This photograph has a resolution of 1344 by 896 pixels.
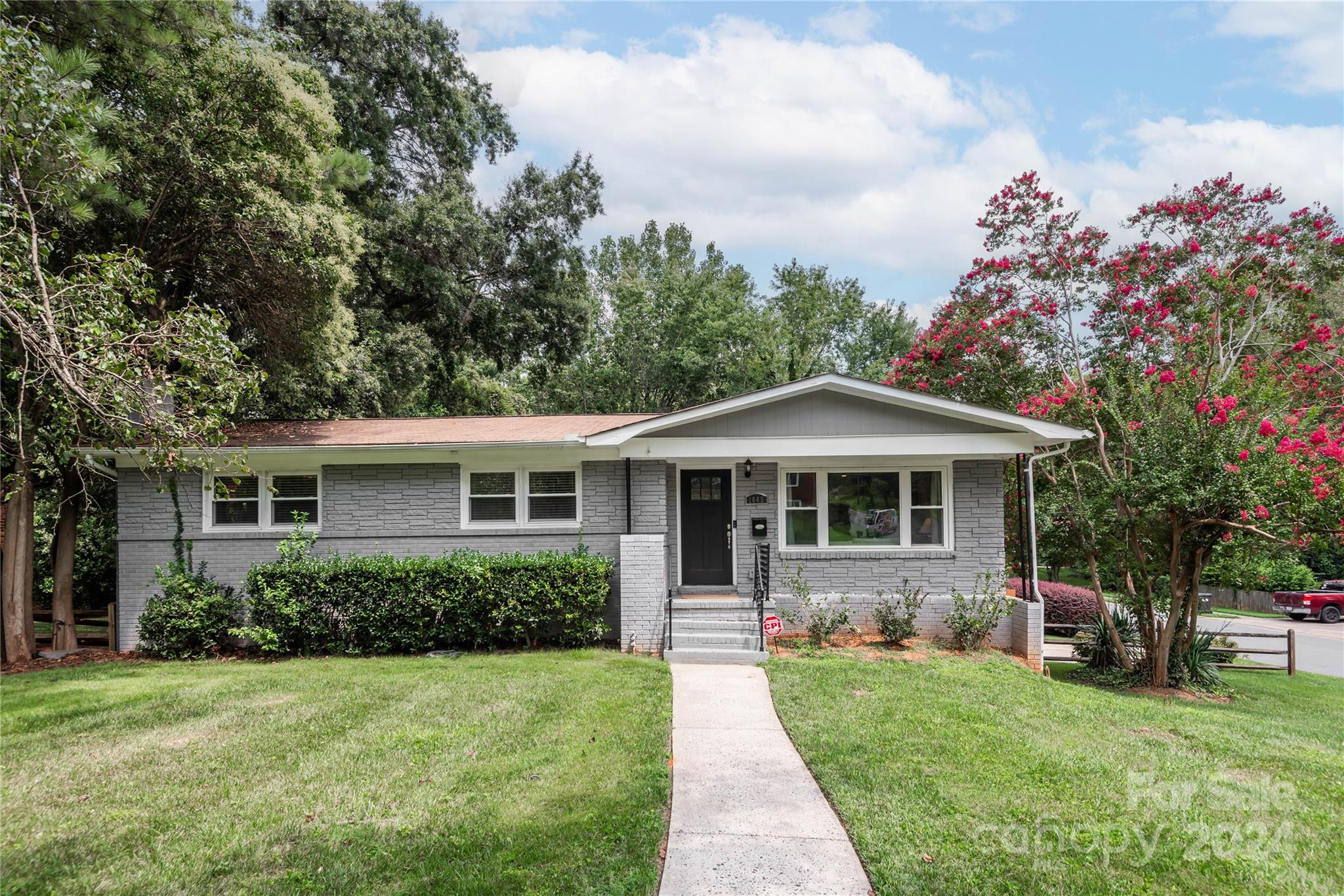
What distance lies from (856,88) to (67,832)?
12800 millimetres

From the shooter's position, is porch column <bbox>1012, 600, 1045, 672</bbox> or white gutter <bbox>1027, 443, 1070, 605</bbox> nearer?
porch column <bbox>1012, 600, 1045, 672</bbox>

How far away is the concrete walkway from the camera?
3.83m

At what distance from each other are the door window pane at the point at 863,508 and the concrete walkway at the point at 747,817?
4721mm

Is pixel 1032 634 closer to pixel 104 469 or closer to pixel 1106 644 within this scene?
pixel 1106 644

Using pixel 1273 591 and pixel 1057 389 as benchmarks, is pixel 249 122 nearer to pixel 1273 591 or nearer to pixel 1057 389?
pixel 1057 389

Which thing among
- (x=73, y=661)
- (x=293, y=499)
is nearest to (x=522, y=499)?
(x=293, y=499)

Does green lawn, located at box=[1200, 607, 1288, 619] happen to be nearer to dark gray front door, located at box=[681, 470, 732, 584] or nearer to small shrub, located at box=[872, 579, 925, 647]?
small shrub, located at box=[872, 579, 925, 647]

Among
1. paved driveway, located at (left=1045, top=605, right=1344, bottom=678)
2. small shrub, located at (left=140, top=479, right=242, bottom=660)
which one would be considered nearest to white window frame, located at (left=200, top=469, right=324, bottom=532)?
small shrub, located at (left=140, top=479, right=242, bottom=660)

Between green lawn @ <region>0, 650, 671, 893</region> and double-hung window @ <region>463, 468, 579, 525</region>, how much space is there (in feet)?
11.1

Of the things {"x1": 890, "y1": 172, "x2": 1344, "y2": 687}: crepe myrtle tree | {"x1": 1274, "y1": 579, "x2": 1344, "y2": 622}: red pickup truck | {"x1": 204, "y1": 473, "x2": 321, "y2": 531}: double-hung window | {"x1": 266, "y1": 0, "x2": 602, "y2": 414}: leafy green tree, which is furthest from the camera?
{"x1": 1274, "y1": 579, "x2": 1344, "y2": 622}: red pickup truck

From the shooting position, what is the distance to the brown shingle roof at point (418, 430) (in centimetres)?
1100

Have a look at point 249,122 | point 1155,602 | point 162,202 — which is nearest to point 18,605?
point 162,202

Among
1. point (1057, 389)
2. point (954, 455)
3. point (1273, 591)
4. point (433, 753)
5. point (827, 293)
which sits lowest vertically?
point (1273, 591)

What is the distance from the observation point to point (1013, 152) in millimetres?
14797
